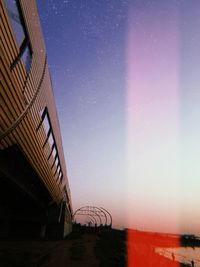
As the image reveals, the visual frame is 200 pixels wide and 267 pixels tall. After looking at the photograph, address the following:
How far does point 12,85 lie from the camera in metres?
5.67

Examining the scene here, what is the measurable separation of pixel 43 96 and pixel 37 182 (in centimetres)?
656

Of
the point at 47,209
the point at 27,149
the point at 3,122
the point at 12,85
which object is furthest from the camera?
the point at 47,209

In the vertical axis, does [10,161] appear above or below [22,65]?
below

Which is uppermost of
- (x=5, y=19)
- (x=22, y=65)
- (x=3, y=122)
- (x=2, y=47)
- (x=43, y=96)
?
(x=43, y=96)

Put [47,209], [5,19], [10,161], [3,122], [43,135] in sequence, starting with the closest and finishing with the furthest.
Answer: [5,19] → [3,122] → [10,161] → [43,135] → [47,209]

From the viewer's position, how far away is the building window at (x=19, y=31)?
17.7 feet

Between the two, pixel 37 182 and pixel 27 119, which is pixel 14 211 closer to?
pixel 37 182

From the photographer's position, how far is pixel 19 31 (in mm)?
6086

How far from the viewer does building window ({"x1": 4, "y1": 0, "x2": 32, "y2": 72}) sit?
5380mm

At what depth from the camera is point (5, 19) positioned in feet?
15.7

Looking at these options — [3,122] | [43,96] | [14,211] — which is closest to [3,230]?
[14,211]

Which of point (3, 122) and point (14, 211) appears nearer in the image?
point (3, 122)

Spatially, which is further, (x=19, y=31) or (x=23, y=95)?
(x=23, y=95)

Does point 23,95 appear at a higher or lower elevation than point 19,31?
lower
